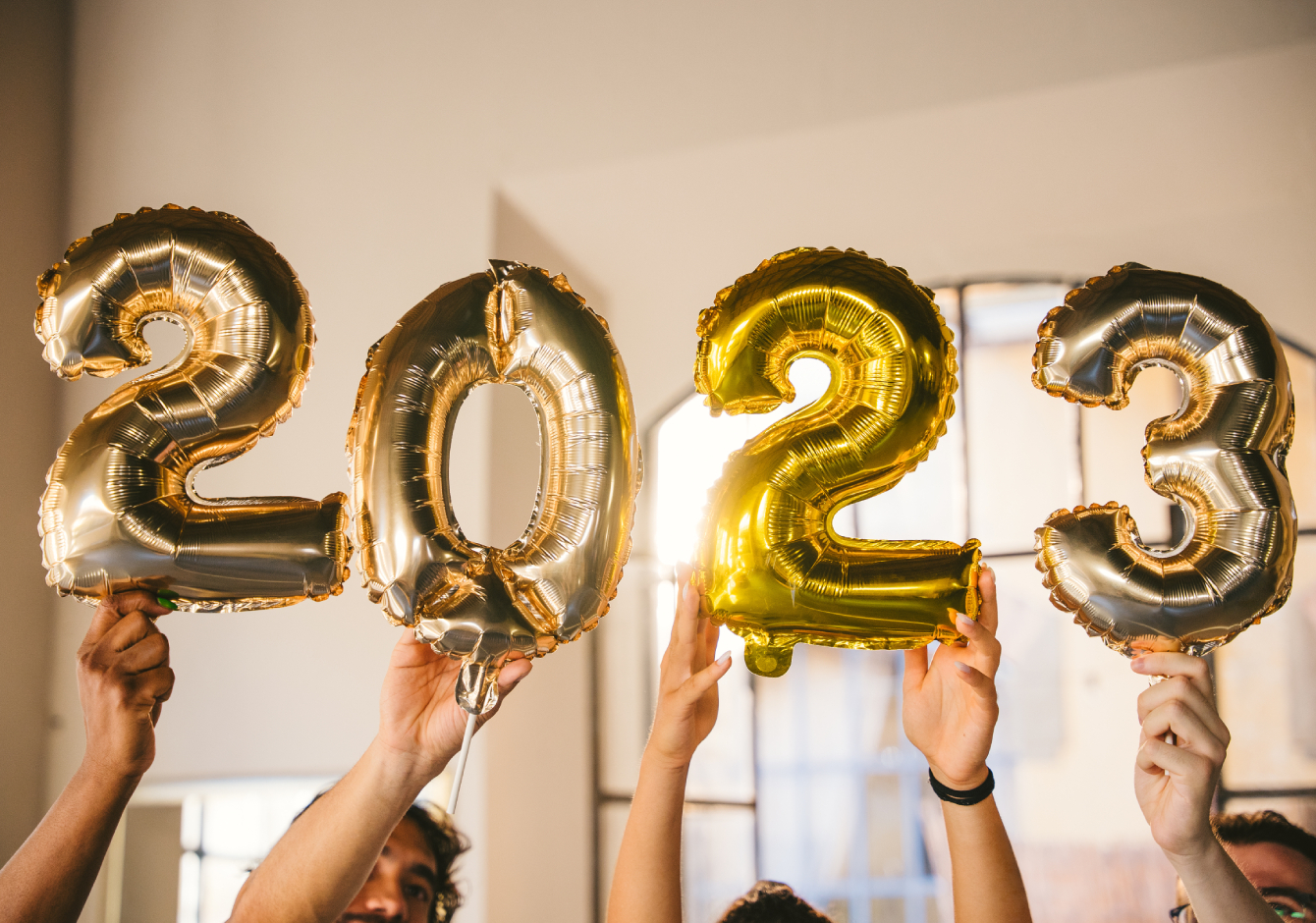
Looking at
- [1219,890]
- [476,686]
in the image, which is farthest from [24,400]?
[1219,890]

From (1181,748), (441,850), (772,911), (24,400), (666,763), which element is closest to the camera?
(1181,748)

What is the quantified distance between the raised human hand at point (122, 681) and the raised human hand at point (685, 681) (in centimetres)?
Result: 53

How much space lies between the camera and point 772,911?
1401 mm

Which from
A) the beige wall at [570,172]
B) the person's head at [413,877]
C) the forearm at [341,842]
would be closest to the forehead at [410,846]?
the person's head at [413,877]

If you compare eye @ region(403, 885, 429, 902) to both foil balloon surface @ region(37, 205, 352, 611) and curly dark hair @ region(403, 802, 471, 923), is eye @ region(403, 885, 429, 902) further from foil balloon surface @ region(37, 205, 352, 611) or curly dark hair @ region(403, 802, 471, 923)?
foil balloon surface @ region(37, 205, 352, 611)

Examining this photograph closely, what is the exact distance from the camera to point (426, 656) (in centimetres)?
103

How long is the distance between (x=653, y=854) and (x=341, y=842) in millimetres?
356

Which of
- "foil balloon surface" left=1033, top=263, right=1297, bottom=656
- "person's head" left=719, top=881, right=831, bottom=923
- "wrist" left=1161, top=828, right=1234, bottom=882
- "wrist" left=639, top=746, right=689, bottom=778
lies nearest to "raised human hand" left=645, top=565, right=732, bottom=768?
"wrist" left=639, top=746, right=689, bottom=778

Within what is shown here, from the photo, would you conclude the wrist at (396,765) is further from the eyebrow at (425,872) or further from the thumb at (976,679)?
the eyebrow at (425,872)

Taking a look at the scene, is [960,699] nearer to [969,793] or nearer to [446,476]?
[969,793]

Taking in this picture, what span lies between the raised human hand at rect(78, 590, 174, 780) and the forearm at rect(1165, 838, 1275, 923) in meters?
1.08

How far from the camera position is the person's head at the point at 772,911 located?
1.39m

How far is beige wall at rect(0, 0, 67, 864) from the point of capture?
2.04 m

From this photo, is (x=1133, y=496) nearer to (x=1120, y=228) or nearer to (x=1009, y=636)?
(x=1009, y=636)
